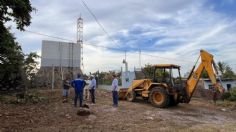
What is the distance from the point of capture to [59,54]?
96.2ft

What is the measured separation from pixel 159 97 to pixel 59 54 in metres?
14.4

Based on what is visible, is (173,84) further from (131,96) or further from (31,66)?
(31,66)

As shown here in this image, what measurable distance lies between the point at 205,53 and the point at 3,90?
1560cm

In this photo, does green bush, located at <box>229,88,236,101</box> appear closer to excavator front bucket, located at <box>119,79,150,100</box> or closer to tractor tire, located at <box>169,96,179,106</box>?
tractor tire, located at <box>169,96,179,106</box>

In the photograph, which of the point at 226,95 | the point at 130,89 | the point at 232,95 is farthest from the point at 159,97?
the point at 226,95

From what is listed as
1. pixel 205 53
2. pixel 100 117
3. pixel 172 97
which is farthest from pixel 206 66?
pixel 100 117

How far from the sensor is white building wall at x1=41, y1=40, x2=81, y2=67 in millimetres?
28625

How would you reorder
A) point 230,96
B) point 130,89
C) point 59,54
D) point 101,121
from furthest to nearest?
point 59,54
point 230,96
point 130,89
point 101,121

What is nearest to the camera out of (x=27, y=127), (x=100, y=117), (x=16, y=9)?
(x=27, y=127)

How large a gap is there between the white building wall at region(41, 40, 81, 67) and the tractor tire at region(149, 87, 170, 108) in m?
13.4

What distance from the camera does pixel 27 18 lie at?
580 inches

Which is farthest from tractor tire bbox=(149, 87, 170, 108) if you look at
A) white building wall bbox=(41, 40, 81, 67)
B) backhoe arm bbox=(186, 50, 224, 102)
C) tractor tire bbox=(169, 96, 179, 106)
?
white building wall bbox=(41, 40, 81, 67)

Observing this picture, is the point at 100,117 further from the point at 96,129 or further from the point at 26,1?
the point at 26,1

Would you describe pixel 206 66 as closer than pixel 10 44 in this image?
Yes
